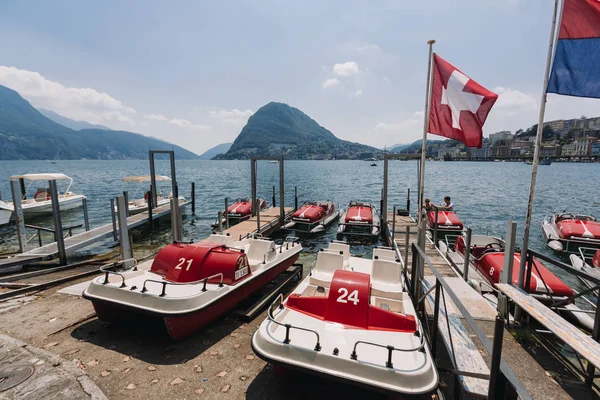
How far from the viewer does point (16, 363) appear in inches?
195

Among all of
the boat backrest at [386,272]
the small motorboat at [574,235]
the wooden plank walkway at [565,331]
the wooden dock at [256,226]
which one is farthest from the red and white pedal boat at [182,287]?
the small motorboat at [574,235]

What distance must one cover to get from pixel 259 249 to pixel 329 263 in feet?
9.16

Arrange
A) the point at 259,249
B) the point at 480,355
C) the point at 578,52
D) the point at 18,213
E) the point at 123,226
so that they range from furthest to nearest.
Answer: the point at 18,213 < the point at 259,249 < the point at 123,226 < the point at 578,52 < the point at 480,355

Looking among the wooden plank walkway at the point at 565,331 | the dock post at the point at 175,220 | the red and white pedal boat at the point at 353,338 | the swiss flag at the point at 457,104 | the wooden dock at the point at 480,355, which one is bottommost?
the wooden dock at the point at 480,355

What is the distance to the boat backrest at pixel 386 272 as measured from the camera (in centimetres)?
745

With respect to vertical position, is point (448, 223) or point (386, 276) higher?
point (386, 276)

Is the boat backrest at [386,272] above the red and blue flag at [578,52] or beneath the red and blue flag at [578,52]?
beneath

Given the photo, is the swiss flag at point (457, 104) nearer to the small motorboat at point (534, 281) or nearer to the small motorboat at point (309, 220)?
the small motorboat at point (534, 281)

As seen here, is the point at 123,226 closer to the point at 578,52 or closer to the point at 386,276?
the point at 386,276

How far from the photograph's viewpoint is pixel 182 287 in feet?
22.2

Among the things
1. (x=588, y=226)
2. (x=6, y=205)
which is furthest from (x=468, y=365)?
(x=6, y=205)

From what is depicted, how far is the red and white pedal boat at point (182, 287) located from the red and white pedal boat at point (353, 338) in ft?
5.96

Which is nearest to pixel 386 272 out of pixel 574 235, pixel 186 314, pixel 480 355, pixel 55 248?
pixel 480 355

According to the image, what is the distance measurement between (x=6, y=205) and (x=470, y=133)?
3169cm
